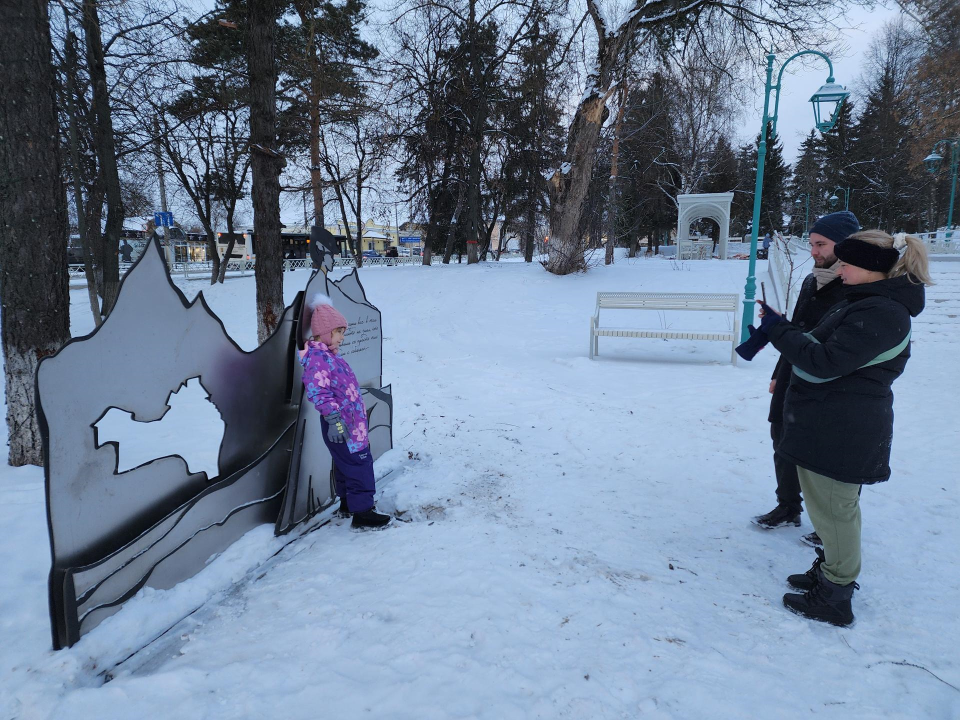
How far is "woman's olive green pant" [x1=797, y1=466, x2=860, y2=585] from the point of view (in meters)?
2.29

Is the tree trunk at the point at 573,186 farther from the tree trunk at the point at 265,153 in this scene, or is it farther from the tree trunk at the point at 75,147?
the tree trunk at the point at 75,147

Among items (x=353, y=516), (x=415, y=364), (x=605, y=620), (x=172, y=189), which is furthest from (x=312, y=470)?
(x=172, y=189)

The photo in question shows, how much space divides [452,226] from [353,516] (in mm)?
21026

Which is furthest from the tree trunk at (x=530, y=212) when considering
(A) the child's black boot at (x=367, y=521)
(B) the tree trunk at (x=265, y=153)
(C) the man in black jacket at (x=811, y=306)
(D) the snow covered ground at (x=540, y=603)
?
(A) the child's black boot at (x=367, y=521)

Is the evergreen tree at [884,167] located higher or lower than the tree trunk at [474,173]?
higher

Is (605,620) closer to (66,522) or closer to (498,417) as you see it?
(66,522)

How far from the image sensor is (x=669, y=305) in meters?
8.02

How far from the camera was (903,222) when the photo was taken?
4016 cm

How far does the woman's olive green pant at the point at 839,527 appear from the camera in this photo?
7.51ft

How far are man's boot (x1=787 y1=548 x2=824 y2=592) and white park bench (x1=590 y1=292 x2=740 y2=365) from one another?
4850 mm

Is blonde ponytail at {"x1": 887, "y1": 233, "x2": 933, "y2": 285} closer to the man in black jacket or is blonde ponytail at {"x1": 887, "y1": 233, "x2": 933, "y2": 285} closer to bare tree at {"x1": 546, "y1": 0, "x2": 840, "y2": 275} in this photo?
the man in black jacket

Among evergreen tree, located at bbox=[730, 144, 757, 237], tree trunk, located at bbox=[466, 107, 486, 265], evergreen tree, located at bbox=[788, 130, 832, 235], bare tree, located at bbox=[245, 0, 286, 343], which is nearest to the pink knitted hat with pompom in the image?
bare tree, located at bbox=[245, 0, 286, 343]

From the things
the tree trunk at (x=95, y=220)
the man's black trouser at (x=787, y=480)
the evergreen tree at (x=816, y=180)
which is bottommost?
the man's black trouser at (x=787, y=480)

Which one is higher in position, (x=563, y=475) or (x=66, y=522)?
(x=66, y=522)
